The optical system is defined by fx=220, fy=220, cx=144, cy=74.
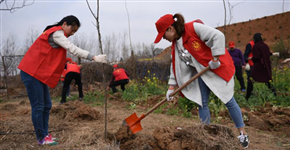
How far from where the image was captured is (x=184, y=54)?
8.09 feet

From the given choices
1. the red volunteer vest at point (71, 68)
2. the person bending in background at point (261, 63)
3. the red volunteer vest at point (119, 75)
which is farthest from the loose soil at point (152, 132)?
the red volunteer vest at point (119, 75)

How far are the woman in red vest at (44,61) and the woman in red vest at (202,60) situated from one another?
0.97 metres

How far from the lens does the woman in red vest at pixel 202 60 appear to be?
2.31 m

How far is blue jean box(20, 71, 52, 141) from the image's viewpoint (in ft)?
8.58

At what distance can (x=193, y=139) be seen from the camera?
2.23 meters

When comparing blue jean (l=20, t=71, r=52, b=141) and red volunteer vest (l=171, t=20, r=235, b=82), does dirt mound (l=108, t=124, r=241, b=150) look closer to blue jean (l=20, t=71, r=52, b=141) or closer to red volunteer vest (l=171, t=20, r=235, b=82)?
red volunteer vest (l=171, t=20, r=235, b=82)

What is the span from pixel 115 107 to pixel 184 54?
3.77 m

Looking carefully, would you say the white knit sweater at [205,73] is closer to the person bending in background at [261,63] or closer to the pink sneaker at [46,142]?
the pink sneaker at [46,142]

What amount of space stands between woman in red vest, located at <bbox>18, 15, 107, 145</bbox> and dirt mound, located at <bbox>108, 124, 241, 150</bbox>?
1.12 meters

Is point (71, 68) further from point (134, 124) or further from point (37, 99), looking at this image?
point (134, 124)

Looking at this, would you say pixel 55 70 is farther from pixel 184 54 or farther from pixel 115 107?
pixel 115 107

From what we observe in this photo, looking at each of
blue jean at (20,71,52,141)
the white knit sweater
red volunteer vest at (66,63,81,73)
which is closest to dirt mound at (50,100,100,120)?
blue jean at (20,71,52,141)

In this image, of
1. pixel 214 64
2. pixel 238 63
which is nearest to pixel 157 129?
pixel 214 64

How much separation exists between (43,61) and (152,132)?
1799 millimetres
